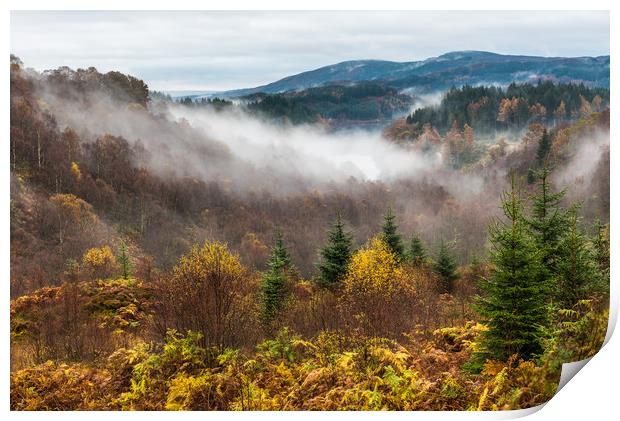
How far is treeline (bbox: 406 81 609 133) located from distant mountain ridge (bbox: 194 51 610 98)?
0.14m

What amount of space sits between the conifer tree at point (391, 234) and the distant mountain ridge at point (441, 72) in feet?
6.19

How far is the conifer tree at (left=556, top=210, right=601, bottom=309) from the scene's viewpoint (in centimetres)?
804

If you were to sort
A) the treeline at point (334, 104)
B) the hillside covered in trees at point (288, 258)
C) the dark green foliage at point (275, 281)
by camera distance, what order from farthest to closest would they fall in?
the treeline at point (334, 104) < the dark green foliage at point (275, 281) < the hillside covered in trees at point (288, 258)

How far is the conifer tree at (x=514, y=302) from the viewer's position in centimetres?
743

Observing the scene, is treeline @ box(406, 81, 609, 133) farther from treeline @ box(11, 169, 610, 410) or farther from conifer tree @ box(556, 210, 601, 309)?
conifer tree @ box(556, 210, 601, 309)

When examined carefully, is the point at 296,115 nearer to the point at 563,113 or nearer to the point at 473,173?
the point at 473,173

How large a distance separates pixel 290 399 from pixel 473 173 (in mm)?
4072

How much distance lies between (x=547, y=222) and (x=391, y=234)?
7.43 ft

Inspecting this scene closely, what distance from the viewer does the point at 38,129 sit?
8977 mm

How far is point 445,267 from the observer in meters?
10.0

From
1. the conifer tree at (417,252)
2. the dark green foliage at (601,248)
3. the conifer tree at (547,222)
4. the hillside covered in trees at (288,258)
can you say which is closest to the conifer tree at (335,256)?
the hillside covered in trees at (288,258)

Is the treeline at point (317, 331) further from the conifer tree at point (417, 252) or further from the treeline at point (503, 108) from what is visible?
the treeline at point (503, 108)

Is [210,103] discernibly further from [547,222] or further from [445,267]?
[547,222]

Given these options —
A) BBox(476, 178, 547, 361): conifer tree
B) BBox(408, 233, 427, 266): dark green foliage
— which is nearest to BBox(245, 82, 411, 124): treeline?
BBox(408, 233, 427, 266): dark green foliage
